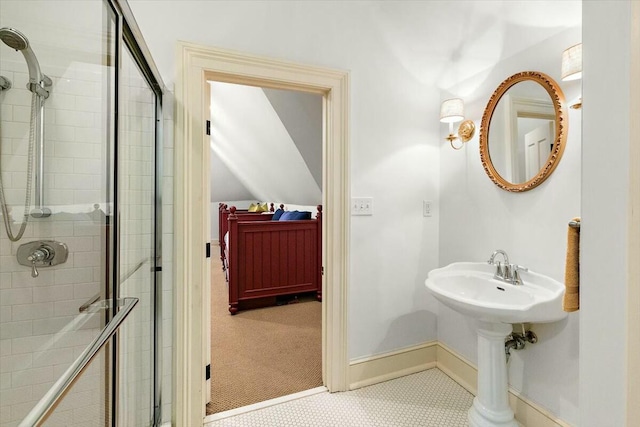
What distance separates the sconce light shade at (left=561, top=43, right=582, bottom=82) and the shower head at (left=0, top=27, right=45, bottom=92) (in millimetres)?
1935

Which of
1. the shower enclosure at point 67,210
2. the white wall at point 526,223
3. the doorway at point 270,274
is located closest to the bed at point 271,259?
the doorway at point 270,274

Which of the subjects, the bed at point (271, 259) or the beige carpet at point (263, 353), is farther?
the bed at point (271, 259)

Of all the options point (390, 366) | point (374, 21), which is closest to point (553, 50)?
point (374, 21)

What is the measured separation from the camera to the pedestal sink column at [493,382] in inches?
62.6

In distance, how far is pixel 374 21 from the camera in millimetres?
2059

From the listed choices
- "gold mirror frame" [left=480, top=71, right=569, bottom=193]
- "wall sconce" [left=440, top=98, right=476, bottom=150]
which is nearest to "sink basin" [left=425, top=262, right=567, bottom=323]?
"gold mirror frame" [left=480, top=71, right=569, bottom=193]

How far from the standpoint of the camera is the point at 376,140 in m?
2.09

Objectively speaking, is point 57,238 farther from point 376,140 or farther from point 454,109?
point 454,109

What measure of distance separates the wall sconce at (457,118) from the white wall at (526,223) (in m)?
0.05

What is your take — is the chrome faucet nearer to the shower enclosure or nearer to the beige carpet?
the beige carpet

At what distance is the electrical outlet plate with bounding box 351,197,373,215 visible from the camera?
203 cm

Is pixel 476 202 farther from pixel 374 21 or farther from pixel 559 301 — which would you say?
pixel 374 21

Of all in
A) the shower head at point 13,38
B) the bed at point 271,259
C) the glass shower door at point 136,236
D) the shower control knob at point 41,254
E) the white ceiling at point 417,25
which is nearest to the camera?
the shower head at point 13,38

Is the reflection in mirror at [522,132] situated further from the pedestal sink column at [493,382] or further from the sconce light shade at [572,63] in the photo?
the pedestal sink column at [493,382]
